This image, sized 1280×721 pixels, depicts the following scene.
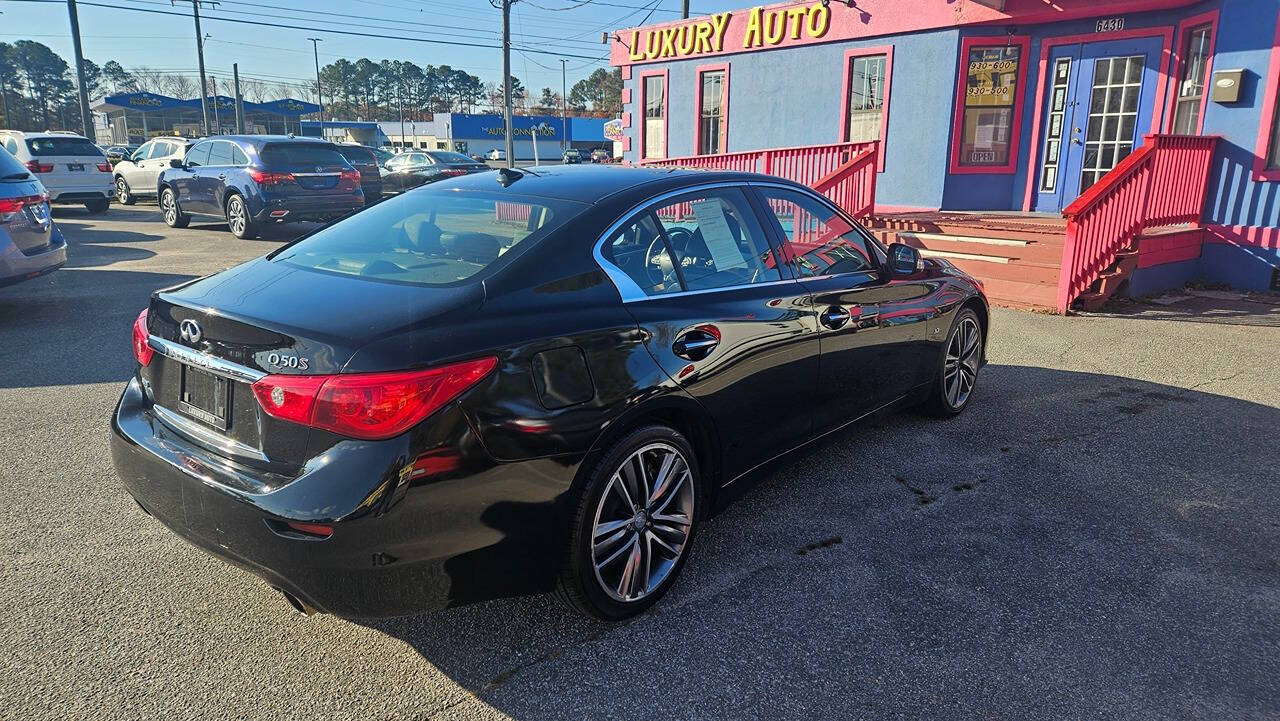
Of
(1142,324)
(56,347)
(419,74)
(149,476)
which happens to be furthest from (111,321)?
(419,74)

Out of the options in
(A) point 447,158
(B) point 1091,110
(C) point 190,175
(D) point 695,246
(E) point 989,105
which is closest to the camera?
(D) point 695,246

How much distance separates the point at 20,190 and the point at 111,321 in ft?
4.27

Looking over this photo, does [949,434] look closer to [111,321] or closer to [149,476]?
[149,476]

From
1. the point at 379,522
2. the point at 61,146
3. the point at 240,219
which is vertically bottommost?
the point at 240,219

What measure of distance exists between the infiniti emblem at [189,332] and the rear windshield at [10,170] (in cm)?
597

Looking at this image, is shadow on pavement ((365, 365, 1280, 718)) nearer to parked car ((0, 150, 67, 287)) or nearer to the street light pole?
parked car ((0, 150, 67, 287))

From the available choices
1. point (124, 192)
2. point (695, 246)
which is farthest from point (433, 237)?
point (124, 192)

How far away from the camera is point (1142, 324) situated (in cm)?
838

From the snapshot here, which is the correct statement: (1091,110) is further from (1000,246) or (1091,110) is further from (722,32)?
A: (722,32)

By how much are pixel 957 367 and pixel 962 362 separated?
0.08m

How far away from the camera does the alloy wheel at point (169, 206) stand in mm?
16261

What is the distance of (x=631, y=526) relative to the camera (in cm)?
299

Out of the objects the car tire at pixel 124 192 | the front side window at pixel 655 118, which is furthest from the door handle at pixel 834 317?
the car tire at pixel 124 192

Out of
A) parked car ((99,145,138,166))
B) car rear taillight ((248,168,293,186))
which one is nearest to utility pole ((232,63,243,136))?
parked car ((99,145,138,166))
